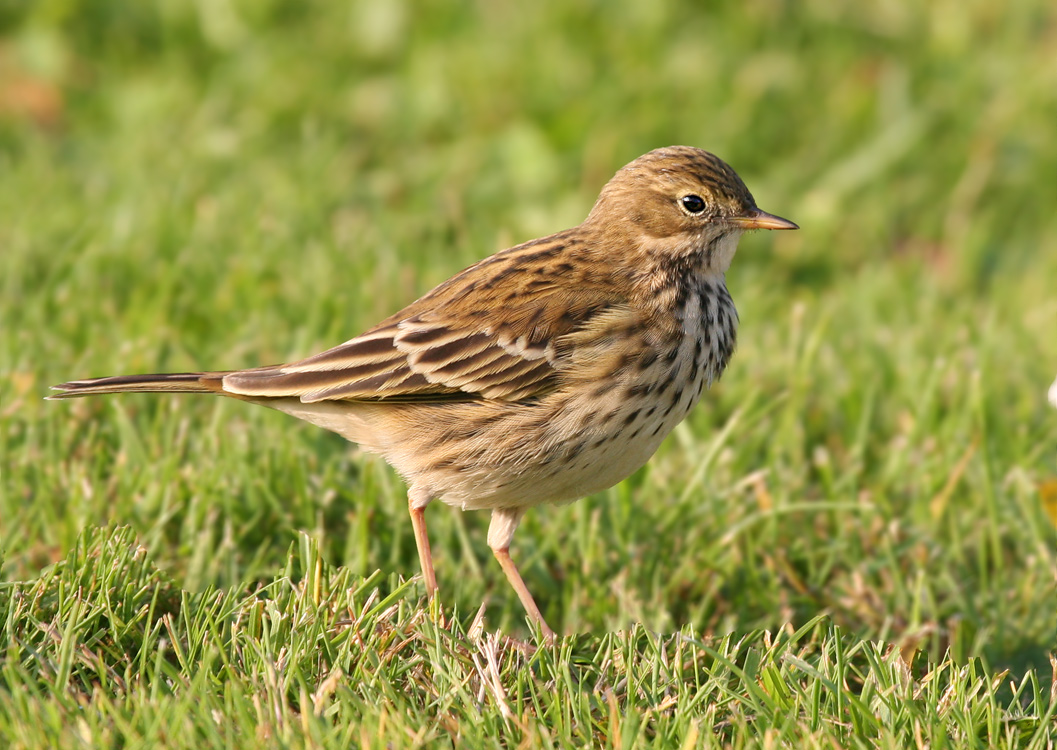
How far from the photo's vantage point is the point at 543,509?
5.50 meters

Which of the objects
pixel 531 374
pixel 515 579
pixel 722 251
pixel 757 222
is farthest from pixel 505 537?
pixel 757 222

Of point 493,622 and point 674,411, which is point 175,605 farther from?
point 674,411

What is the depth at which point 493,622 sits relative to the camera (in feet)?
16.4

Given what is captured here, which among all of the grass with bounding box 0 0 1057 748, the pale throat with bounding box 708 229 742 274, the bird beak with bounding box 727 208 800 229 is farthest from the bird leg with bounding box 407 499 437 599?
the bird beak with bounding box 727 208 800 229

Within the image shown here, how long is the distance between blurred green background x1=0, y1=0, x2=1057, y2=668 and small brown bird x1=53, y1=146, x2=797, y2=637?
1.76 feet

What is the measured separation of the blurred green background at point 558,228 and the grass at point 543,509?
25 millimetres

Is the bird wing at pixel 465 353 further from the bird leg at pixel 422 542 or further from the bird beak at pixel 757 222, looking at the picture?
the bird beak at pixel 757 222

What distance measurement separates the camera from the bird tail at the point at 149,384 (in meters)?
4.55

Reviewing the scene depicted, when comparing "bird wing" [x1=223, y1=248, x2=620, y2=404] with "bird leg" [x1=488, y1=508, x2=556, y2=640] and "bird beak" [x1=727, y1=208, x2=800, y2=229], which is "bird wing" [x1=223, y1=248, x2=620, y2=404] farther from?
"bird beak" [x1=727, y1=208, x2=800, y2=229]

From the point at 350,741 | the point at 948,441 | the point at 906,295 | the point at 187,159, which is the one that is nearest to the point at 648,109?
the point at 906,295

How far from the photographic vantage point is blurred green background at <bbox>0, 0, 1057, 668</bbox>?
16.8ft

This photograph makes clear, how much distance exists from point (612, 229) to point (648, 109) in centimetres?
416

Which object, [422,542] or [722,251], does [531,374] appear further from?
[722,251]

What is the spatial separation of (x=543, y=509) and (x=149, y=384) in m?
1.66
